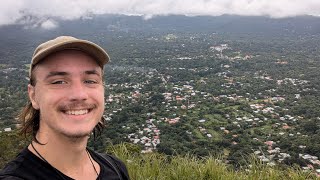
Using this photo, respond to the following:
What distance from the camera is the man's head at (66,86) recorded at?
4.94 feet

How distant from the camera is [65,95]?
1.53 metres

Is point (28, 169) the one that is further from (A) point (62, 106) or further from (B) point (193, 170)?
(B) point (193, 170)

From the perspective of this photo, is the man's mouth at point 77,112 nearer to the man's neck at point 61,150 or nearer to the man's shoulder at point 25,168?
the man's neck at point 61,150

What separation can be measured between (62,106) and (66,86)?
0.09 metres

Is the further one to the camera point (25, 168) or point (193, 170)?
point (193, 170)

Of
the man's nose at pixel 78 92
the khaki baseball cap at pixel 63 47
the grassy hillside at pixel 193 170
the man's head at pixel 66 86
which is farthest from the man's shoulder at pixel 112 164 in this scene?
the grassy hillside at pixel 193 170

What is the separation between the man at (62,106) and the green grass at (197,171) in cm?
209

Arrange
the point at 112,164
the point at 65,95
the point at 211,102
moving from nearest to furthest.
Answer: the point at 65,95 → the point at 112,164 → the point at 211,102

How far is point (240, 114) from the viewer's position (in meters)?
29.1

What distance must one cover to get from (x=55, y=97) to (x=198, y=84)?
143 feet

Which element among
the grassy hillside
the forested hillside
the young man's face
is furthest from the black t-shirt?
the grassy hillside

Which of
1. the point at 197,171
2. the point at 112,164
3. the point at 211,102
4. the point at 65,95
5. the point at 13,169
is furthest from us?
the point at 211,102

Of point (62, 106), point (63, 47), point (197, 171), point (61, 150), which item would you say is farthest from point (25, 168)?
point (197, 171)

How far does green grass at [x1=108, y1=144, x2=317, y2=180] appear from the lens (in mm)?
3684
